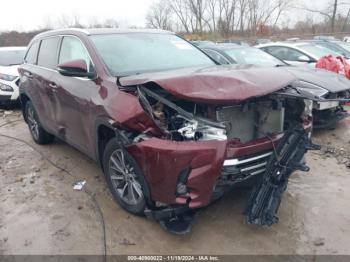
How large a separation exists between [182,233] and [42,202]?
1.77 meters

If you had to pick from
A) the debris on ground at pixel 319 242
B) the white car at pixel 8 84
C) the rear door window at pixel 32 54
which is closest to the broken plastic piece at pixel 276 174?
the debris on ground at pixel 319 242

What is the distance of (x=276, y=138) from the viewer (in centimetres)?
314

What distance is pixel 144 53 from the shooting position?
3988 mm

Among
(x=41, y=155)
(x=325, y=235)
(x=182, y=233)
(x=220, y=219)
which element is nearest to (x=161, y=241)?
(x=182, y=233)

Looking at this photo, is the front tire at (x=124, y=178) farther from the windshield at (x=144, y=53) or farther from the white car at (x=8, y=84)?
the white car at (x=8, y=84)

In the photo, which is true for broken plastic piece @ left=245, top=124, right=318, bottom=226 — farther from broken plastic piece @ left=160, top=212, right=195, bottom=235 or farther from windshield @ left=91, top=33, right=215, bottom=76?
windshield @ left=91, top=33, right=215, bottom=76

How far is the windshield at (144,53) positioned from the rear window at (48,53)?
995 millimetres

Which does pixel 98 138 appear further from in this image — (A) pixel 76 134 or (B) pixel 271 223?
(B) pixel 271 223

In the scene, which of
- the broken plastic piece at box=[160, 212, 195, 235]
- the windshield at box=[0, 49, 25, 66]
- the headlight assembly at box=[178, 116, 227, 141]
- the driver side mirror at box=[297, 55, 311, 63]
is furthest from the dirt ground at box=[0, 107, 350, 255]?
the windshield at box=[0, 49, 25, 66]

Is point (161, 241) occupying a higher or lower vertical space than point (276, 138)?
lower

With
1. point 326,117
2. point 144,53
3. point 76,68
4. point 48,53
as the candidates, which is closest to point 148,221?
point 76,68

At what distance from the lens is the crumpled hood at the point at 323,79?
5.19 metres

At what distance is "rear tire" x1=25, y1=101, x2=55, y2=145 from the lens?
5.66 metres

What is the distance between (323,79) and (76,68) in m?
3.74
